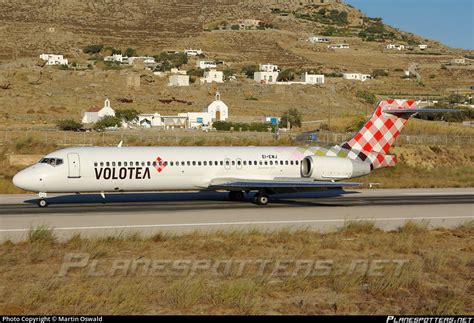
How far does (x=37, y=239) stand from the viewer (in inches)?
778

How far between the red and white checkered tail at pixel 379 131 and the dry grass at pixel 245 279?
1156 centimetres

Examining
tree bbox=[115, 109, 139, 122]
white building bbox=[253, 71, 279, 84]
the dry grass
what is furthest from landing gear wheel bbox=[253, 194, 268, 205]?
white building bbox=[253, 71, 279, 84]

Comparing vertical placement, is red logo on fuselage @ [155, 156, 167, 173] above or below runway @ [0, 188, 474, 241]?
above

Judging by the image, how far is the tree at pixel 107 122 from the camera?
76.0 meters

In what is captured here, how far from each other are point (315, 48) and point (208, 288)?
190010 millimetres

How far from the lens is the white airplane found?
2833 cm

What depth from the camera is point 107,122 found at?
77.4m

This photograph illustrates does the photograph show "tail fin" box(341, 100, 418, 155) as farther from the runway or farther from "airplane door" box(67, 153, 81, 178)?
"airplane door" box(67, 153, 81, 178)

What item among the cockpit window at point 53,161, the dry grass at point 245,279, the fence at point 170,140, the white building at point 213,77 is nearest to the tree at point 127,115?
the fence at point 170,140

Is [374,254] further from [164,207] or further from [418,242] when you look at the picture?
[164,207]

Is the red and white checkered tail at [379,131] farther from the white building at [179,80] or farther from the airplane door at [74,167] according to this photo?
the white building at [179,80]

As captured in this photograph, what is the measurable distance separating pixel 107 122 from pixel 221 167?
49.1 meters

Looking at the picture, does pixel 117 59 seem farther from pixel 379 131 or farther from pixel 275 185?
pixel 275 185

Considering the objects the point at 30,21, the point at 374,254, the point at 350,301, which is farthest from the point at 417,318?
the point at 30,21
